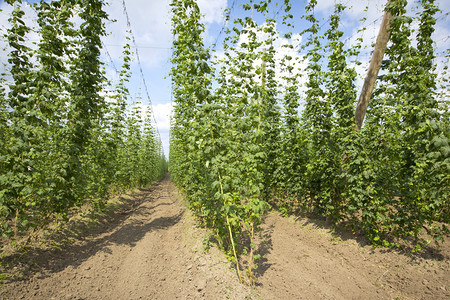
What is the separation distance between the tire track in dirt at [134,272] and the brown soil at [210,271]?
1cm

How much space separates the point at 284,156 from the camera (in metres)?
7.72

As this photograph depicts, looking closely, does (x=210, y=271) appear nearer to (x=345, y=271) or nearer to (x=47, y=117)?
(x=345, y=271)

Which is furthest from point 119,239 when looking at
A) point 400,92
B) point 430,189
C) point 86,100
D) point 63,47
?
point 400,92

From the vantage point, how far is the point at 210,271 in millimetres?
4105

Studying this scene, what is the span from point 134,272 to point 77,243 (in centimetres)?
224

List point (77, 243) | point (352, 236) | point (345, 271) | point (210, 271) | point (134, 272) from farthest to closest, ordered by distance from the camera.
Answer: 1. point (352, 236)
2. point (77, 243)
3. point (345, 271)
4. point (134, 272)
5. point (210, 271)

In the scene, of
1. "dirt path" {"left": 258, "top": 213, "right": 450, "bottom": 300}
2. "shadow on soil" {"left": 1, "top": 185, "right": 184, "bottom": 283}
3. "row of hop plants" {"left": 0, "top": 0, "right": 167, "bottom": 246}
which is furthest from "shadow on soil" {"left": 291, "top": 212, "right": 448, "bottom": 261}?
"row of hop plants" {"left": 0, "top": 0, "right": 167, "bottom": 246}

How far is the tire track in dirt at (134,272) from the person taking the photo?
11.5 feet

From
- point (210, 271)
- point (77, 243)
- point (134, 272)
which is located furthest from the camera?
point (77, 243)

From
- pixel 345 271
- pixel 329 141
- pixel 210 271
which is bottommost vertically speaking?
pixel 345 271

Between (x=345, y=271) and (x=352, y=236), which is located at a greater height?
(x=352, y=236)

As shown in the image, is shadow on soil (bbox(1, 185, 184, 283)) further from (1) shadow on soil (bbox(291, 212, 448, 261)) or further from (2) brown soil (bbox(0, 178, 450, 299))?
(1) shadow on soil (bbox(291, 212, 448, 261))

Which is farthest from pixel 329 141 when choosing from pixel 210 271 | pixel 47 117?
pixel 47 117

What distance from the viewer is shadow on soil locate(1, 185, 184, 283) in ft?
12.8
